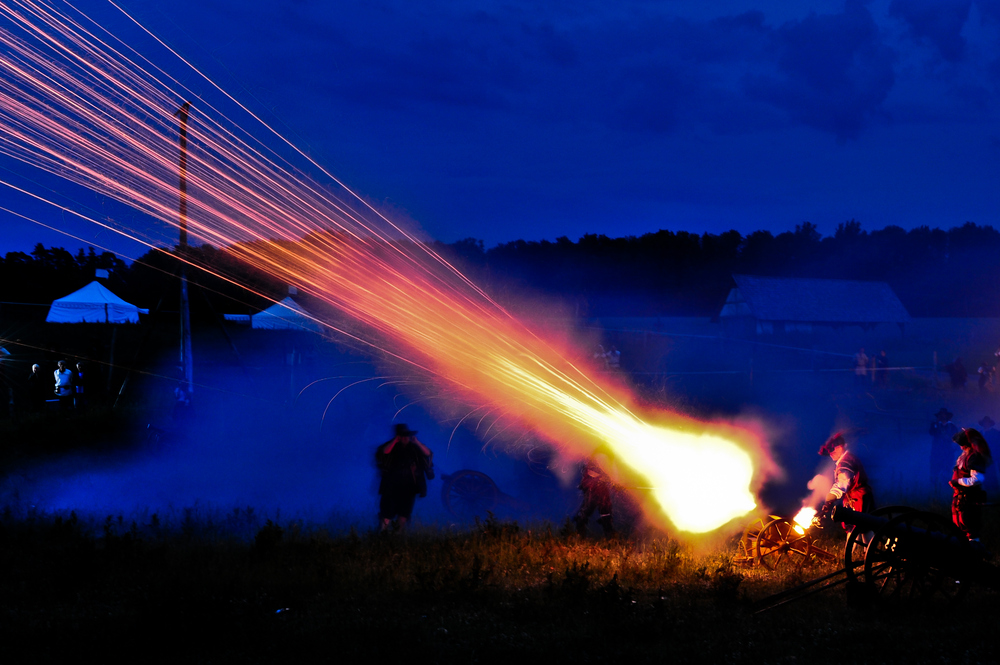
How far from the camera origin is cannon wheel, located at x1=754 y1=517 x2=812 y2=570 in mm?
8500

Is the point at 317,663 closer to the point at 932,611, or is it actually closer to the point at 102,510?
the point at 932,611

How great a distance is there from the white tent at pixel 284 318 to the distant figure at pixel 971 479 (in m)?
25.1

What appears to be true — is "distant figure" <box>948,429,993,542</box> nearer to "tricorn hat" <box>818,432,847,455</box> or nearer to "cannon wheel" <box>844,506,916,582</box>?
"tricorn hat" <box>818,432,847,455</box>

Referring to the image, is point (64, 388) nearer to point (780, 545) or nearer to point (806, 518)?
point (780, 545)

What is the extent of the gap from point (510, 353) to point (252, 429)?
22.6 feet

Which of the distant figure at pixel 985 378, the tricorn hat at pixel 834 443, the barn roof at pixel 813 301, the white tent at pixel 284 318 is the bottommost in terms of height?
the tricorn hat at pixel 834 443

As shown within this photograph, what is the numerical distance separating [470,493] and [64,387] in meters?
10.1

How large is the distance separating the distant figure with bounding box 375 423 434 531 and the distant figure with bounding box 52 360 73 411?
9903mm

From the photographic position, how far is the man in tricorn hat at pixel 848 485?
8211 millimetres

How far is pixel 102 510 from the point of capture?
11.5m

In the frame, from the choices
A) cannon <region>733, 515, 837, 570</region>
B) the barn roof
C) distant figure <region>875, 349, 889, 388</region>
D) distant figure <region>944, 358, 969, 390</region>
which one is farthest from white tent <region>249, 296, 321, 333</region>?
the barn roof

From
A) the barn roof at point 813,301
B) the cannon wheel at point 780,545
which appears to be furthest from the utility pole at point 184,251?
the barn roof at point 813,301

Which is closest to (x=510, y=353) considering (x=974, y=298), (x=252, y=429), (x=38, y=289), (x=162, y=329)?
(x=252, y=429)

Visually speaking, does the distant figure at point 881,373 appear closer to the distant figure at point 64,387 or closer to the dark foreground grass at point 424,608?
the dark foreground grass at point 424,608
